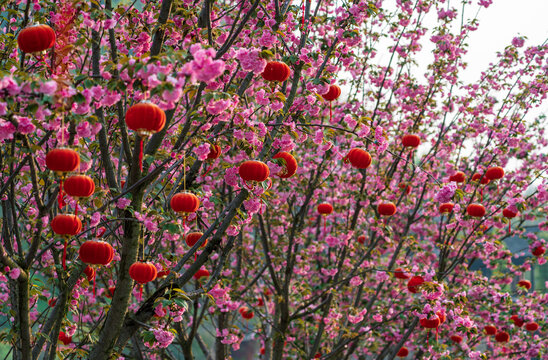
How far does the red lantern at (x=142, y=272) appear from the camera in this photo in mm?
2891

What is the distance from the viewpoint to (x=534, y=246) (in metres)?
6.80

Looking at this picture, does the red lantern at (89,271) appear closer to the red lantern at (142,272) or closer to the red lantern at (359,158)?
the red lantern at (142,272)

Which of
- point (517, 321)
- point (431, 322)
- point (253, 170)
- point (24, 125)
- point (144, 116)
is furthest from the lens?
point (517, 321)

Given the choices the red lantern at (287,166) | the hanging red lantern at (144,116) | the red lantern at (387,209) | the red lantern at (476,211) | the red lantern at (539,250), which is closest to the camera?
the hanging red lantern at (144,116)

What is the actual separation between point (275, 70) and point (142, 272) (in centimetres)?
149

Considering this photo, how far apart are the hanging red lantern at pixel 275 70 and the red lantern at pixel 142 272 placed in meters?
1.40

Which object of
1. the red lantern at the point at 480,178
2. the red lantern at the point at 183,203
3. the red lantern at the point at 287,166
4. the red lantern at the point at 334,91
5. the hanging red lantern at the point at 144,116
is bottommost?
the hanging red lantern at the point at 144,116

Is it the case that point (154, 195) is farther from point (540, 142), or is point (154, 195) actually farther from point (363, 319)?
point (540, 142)

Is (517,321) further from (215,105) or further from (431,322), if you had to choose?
(215,105)

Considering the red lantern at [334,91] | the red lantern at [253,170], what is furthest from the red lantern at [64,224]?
the red lantern at [334,91]

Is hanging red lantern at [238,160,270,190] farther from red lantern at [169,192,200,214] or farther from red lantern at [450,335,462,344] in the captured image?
red lantern at [450,335,462,344]

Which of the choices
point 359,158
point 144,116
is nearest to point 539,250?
point 359,158

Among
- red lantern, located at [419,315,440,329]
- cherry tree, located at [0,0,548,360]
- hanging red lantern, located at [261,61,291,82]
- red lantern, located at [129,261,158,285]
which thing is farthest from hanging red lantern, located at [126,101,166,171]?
red lantern, located at [419,315,440,329]

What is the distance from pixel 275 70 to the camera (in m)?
2.91
